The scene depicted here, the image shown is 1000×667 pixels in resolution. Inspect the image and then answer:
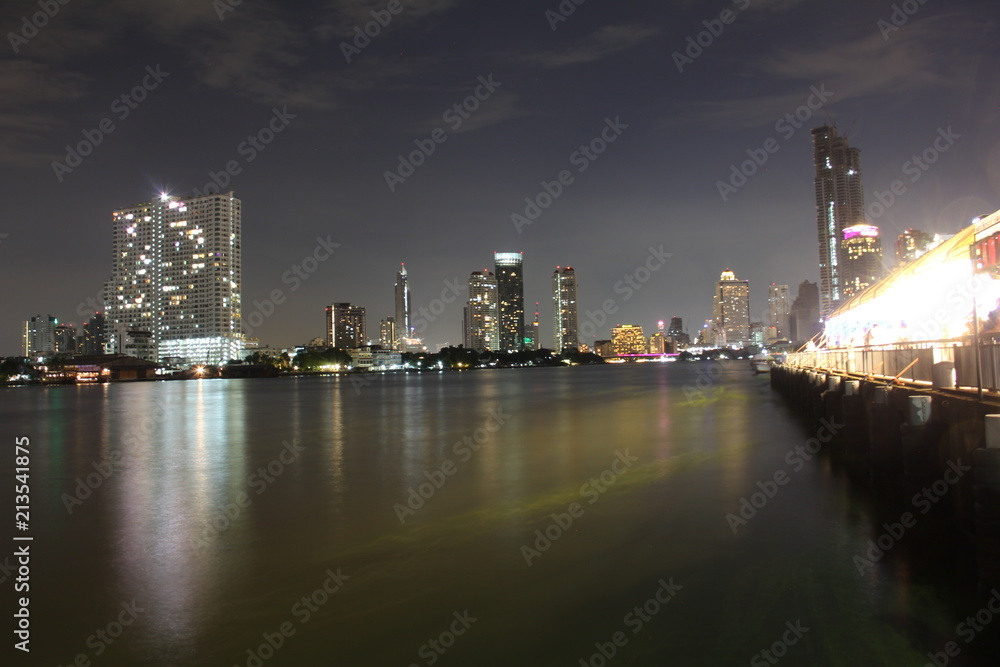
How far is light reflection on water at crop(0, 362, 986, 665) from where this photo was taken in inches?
320

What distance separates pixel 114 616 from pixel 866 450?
1893 cm

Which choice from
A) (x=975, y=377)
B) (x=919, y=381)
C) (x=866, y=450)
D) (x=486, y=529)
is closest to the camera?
(x=975, y=377)

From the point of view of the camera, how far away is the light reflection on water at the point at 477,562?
8117 mm

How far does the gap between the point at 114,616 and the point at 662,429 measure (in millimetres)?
26455

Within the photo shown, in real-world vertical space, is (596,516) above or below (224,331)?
below

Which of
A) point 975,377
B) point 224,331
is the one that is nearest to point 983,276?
point 975,377

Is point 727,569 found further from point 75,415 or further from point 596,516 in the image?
point 75,415

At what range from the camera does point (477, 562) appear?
11180 mm

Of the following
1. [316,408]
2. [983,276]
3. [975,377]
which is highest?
[983,276]

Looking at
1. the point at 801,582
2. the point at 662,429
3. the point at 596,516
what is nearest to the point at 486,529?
the point at 596,516

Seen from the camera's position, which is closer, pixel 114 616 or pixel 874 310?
pixel 114 616

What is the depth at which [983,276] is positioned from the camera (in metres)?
14.2

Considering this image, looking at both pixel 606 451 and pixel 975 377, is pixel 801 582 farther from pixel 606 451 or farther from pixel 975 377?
pixel 606 451

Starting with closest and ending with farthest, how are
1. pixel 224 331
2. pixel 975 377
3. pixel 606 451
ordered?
pixel 975 377
pixel 606 451
pixel 224 331
